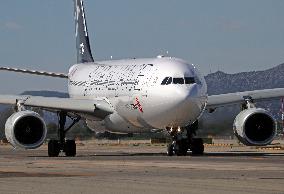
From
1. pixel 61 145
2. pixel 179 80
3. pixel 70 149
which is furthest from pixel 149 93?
pixel 61 145

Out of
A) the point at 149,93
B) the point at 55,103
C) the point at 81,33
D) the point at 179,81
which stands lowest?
the point at 55,103

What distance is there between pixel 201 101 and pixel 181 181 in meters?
17.0

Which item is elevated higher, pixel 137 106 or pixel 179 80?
pixel 179 80

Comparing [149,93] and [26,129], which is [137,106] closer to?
[149,93]

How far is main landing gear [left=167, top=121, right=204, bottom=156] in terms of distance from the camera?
38125mm

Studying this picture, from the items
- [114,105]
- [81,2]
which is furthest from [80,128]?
[114,105]

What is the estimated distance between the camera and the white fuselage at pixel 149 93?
122 feet

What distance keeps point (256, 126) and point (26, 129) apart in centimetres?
997

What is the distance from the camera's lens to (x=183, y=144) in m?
38.5

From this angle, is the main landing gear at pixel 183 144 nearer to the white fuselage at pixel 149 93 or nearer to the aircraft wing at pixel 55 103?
the white fuselage at pixel 149 93


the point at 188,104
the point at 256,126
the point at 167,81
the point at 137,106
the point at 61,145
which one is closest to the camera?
the point at 188,104

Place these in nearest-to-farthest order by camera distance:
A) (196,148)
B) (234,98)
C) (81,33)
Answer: (196,148), (234,98), (81,33)

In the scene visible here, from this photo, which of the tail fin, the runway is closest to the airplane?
the tail fin

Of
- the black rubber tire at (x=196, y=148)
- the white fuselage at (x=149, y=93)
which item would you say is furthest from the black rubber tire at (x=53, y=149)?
the black rubber tire at (x=196, y=148)
